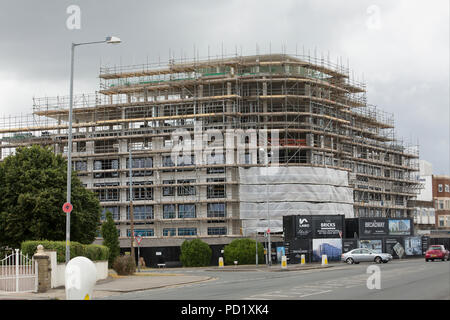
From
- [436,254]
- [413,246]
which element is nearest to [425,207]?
[413,246]

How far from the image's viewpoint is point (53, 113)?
81.4m

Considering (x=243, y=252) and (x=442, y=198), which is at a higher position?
(x=442, y=198)

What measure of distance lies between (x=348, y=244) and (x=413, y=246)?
10.4 m

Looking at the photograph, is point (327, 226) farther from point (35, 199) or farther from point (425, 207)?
point (425, 207)

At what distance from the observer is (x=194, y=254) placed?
60719 millimetres

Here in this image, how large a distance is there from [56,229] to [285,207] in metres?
31.0

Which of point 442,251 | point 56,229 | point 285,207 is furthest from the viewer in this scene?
point 285,207

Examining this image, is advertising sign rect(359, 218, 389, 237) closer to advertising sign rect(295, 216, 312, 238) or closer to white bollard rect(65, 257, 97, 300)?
advertising sign rect(295, 216, 312, 238)

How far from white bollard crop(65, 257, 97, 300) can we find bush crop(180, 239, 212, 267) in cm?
5062

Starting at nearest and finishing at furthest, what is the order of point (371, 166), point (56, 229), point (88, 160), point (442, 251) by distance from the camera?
point (56, 229) < point (442, 251) < point (88, 160) < point (371, 166)

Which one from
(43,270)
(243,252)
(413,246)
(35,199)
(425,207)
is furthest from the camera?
(425,207)

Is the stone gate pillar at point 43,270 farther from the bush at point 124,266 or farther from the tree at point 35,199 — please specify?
the tree at point 35,199
